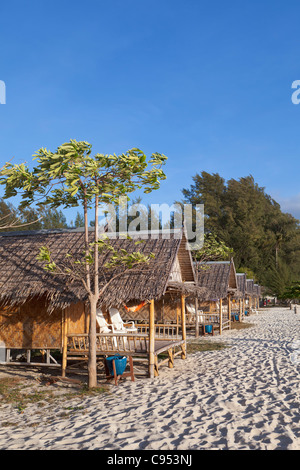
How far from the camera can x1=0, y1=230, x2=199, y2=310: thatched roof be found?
9.34m

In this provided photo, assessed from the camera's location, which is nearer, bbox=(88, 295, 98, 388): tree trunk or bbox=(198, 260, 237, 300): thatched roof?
bbox=(88, 295, 98, 388): tree trunk

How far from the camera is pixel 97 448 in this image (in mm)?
5039

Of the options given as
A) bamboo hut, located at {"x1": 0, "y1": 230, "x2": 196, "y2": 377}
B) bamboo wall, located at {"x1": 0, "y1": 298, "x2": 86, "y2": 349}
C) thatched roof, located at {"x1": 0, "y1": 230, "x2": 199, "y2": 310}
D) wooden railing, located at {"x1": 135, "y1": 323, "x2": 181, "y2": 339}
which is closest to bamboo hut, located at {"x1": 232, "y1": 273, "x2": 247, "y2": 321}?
wooden railing, located at {"x1": 135, "y1": 323, "x2": 181, "y2": 339}

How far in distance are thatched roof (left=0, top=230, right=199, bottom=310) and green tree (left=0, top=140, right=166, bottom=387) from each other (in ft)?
2.15

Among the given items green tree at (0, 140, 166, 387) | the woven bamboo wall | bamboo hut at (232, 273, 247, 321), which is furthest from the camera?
bamboo hut at (232, 273, 247, 321)

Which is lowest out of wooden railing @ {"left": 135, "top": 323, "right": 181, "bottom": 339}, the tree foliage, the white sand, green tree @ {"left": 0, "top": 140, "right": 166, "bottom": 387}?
the white sand

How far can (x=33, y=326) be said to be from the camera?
10.3 metres

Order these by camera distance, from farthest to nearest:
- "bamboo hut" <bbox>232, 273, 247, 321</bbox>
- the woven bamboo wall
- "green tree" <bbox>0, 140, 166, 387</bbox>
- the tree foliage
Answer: the tree foliage → "bamboo hut" <bbox>232, 273, 247, 321</bbox> → the woven bamboo wall → "green tree" <bbox>0, 140, 166, 387</bbox>

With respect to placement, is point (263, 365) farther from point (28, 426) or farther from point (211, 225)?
point (211, 225)

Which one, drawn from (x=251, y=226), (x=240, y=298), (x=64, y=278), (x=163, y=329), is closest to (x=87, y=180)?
(x=64, y=278)

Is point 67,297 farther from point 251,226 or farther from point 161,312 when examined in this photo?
point 251,226

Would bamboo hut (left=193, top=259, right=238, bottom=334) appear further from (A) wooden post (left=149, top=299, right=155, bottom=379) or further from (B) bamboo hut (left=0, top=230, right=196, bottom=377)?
(A) wooden post (left=149, top=299, right=155, bottom=379)

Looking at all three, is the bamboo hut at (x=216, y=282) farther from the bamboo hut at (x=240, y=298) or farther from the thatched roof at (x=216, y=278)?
the bamboo hut at (x=240, y=298)
